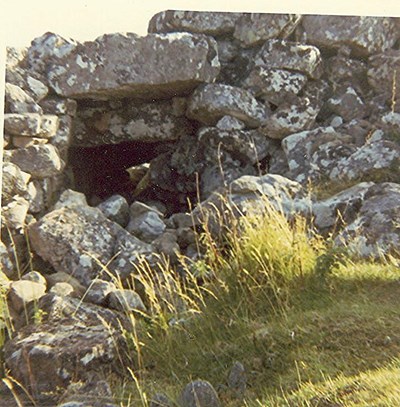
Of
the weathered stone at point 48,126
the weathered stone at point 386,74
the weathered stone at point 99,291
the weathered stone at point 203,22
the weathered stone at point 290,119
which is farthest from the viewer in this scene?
the weathered stone at point 290,119

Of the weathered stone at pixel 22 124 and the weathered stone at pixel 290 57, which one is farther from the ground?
the weathered stone at pixel 290 57

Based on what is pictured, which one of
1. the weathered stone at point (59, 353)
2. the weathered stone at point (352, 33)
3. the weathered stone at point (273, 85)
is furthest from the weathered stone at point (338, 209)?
the weathered stone at point (59, 353)

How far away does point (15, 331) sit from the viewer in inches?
183

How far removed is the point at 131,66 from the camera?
5902mm

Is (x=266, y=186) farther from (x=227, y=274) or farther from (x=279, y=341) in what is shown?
(x=279, y=341)

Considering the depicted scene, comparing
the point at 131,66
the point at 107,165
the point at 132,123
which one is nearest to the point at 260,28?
the point at 131,66

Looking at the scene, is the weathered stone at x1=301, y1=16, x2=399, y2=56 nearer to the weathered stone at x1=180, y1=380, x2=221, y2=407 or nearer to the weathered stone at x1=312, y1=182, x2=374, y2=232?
the weathered stone at x1=312, y1=182, x2=374, y2=232

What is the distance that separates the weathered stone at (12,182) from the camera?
5.14m

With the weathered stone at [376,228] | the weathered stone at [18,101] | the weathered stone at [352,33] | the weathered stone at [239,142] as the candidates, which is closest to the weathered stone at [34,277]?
the weathered stone at [18,101]

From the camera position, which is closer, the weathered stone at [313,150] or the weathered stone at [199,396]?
the weathered stone at [199,396]

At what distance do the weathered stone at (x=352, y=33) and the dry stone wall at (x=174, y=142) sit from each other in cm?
1

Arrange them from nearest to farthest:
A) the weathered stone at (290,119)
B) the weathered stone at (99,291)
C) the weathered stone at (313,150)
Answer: the weathered stone at (99,291) < the weathered stone at (313,150) < the weathered stone at (290,119)

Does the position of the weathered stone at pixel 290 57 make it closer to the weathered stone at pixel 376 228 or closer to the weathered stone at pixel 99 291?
the weathered stone at pixel 376 228

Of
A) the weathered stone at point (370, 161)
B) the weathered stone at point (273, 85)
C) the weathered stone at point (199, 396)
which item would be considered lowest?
the weathered stone at point (199, 396)
